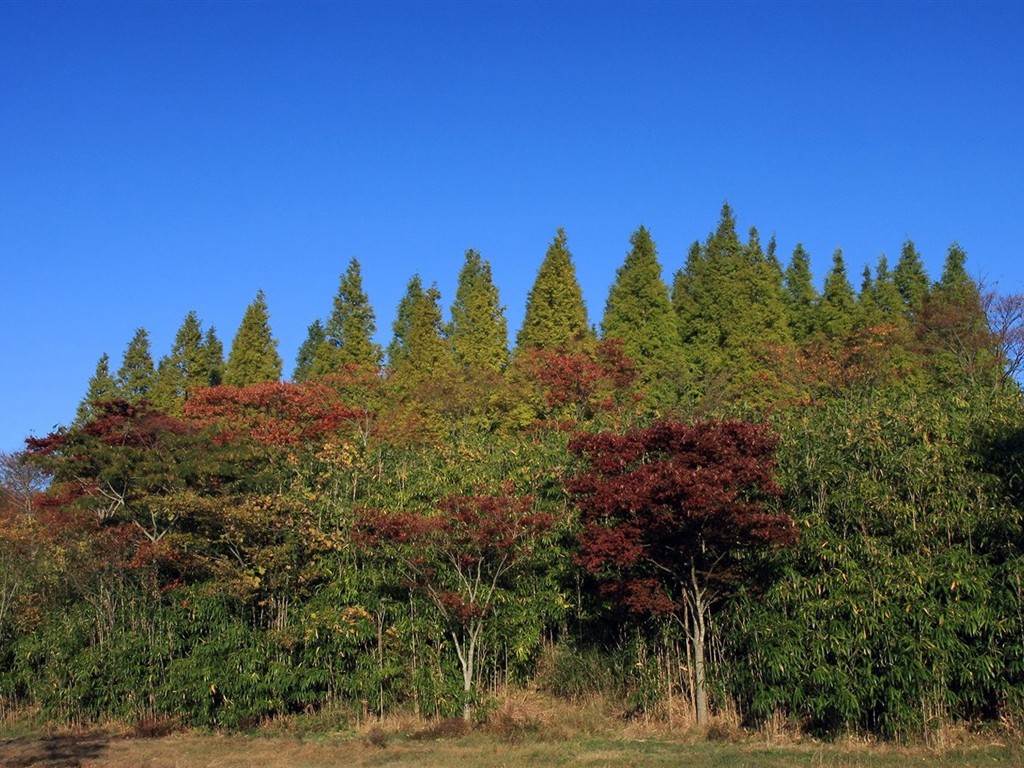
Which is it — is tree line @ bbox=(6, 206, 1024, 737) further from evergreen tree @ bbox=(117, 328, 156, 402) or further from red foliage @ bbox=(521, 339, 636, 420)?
evergreen tree @ bbox=(117, 328, 156, 402)

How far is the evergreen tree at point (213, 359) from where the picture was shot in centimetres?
3584

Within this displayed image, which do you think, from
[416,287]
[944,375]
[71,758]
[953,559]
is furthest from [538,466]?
[416,287]

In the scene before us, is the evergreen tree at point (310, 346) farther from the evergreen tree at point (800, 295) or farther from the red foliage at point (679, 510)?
the red foliage at point (679, 510)

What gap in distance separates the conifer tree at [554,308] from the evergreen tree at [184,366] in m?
13.0

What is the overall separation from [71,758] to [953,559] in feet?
33.6

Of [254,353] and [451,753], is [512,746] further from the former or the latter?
[254,353]

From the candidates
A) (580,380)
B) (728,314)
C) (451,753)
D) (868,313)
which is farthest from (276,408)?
(868,313)

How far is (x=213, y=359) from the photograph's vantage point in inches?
1430

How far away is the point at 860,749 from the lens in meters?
9.41

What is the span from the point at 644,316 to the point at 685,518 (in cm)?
2029

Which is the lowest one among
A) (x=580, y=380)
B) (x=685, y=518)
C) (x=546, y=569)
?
(x=546, y=569)

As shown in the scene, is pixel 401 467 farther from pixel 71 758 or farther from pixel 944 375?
pixel 944 375

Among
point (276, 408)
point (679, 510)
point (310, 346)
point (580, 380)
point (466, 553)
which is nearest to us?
point (679, 510)

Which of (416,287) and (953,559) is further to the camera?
(416,287)
